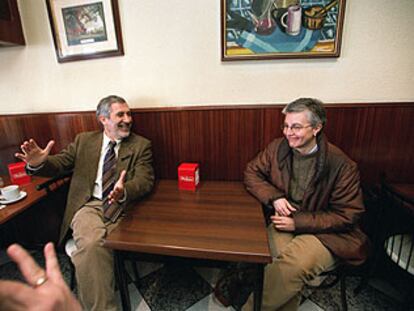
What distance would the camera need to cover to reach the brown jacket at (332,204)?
111 centimetres

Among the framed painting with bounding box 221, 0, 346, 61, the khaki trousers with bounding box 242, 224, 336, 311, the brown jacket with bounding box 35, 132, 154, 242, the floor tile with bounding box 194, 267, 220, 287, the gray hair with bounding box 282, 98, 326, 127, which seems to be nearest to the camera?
the khaki trousers with bounding box 242, 224, 336, 311

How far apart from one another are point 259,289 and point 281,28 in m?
1.41

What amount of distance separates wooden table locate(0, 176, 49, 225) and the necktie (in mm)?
363

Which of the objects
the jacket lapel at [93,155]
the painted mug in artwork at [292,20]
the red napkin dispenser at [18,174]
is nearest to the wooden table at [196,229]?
the jacket lapel at [93,155]

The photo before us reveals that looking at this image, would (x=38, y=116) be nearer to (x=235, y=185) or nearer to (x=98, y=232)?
(x=98, y=232)

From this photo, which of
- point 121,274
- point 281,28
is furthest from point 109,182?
point 281,28

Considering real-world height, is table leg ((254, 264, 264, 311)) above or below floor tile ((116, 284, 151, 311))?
above

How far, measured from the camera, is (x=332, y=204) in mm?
1193

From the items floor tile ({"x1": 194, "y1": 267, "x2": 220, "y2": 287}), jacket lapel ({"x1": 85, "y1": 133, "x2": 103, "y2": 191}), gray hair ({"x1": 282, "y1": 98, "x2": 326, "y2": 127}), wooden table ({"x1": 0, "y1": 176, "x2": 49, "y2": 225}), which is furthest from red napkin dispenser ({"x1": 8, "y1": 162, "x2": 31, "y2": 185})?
gray hair ({"x1": 282, "y1": 98, "x2": 326, "y2": 127})

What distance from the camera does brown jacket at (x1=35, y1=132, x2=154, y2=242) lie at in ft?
4.61

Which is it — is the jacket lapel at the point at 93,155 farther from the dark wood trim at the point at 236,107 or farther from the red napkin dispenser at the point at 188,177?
the red napkin dispenser at the point at 188,177

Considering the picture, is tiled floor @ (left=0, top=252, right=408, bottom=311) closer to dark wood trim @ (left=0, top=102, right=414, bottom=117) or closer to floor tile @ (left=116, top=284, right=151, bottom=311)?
floor tile @ (left=116, top=284, right=151, bottom=311)

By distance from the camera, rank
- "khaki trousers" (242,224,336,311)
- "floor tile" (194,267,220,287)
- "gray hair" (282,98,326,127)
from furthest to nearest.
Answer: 1. "floor tile" (194,267,220,287)
2. "gray hair" (282,98,326,127)
3. "khaki trousers" (242,224,336,311)

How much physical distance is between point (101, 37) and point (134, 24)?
0.82 feet
